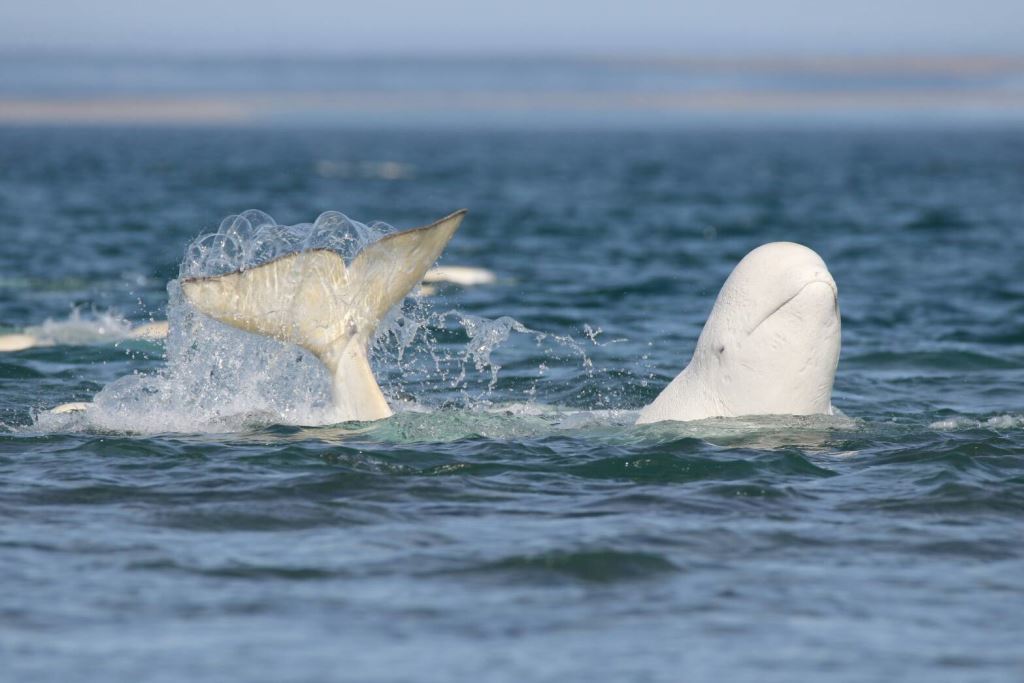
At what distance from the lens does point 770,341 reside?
9766 millimetres

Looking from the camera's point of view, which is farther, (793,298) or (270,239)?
(270,239)

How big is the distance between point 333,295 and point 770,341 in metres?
2.87

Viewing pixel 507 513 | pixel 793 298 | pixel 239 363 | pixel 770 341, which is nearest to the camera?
pixel 507 513

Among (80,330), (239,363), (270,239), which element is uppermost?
(270,239)

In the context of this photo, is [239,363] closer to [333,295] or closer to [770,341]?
[333,295]

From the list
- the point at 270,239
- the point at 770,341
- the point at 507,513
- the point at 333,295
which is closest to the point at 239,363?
the point at 270,239

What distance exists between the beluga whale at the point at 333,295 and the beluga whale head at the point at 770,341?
185 cm

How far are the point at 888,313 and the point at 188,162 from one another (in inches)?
2195

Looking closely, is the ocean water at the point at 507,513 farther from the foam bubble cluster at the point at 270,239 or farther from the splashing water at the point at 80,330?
the foam bubble cluster at the point at 270,239

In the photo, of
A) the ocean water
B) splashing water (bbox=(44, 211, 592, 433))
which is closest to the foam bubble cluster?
splashing water (bbox=(44, 211, 592, 433))

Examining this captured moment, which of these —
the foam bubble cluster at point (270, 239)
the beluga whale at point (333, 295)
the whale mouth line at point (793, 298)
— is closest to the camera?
the whale mouth line at point (793, 298)

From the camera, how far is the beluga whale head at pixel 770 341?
31.2 feet

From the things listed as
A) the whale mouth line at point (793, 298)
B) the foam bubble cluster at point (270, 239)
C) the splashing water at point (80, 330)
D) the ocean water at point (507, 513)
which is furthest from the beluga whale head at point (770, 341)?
the splashing water at point (80, 330)

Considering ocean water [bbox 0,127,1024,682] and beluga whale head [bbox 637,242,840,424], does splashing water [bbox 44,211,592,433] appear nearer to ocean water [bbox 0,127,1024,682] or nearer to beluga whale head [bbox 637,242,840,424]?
ocean water [bbox 0,127,1024,682]
